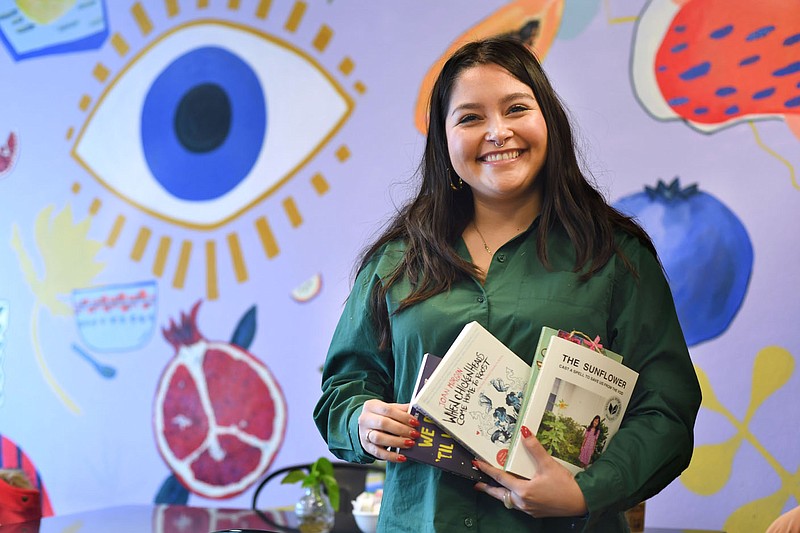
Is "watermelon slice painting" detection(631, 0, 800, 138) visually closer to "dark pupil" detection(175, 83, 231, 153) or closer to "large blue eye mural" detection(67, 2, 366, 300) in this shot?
"large blue eye mural" detection(67, 2, 366, 300)

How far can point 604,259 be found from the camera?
54.4 inches

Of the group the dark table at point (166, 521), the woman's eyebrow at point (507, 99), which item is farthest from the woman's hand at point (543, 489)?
the dark table at point (166, 521)

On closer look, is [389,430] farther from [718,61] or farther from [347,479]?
[718,61]

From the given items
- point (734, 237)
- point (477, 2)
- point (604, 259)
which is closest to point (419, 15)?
point (477, 2)

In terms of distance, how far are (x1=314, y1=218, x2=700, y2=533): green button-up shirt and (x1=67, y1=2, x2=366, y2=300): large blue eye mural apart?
2.06 meters

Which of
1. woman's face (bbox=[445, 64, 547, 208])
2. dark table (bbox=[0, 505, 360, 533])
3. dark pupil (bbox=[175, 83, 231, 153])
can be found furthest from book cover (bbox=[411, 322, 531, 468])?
dark pupil (bbox=[175, 83, 231, 153])

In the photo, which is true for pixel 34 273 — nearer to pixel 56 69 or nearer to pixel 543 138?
pixel 56 69

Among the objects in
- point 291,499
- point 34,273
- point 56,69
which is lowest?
A: point 291,499

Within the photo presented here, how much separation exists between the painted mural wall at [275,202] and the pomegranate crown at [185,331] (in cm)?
1

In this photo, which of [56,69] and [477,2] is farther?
[56,69]

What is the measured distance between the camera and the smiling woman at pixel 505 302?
1.31 meters

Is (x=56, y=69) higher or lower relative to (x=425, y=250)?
higher

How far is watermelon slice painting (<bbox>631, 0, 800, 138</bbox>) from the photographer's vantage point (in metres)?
2.63

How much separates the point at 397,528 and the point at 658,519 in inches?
62.5
